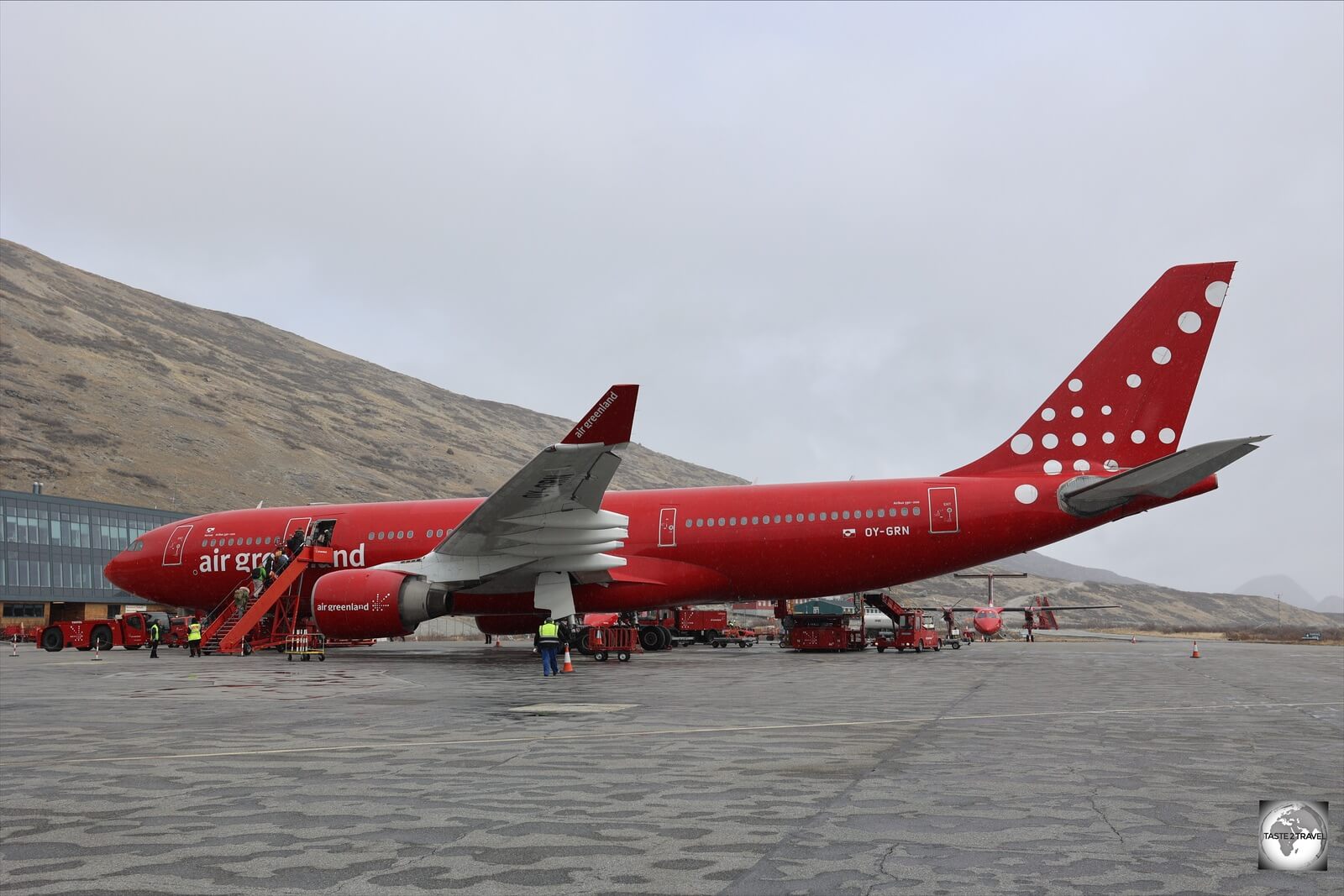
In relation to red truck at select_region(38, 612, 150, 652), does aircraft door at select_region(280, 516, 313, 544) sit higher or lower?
higher

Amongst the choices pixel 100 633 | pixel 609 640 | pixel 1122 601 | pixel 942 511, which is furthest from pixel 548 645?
pixel 1122 601

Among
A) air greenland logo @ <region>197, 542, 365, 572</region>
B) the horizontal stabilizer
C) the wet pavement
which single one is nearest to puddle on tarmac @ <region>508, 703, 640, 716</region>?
the wet pavement

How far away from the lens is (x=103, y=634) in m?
33.5

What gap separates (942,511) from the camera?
82.6 feet

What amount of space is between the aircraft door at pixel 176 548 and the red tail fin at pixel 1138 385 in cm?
2316

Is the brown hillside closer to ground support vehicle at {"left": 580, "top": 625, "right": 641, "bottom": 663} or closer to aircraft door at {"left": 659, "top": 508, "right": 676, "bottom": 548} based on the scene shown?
ground support vehicle at {"left": 580, "top": 625, "right": 641, "bottom": 663}

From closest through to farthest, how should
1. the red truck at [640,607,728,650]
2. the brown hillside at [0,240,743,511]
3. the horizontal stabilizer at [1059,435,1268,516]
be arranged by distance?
the horizontal stabilizer at [1059,435,1268,516]
the red truck at [640,607,728,650]
the brown hillside at [0,240,743,511]

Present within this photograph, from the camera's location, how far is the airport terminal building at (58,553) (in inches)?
2628

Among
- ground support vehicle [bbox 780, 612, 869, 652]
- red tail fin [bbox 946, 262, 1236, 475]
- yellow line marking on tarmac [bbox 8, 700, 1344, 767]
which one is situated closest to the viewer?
yellow line marking on tarmac [bbox 8, 700, 1344, 767]

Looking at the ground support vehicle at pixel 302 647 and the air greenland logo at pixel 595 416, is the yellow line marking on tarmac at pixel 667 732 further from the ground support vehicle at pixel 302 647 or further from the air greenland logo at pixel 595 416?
the ground support vehicle at pixel 302 647

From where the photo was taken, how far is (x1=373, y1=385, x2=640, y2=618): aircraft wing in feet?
72.1

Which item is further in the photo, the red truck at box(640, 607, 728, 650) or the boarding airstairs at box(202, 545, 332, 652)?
the red truck at box(640, 607, 728, 650)

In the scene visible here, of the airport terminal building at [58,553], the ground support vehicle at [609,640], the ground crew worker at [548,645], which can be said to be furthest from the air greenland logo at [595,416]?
the airport terminal building at [58,553]

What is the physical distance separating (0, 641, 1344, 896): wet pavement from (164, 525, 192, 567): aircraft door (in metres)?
14.8
